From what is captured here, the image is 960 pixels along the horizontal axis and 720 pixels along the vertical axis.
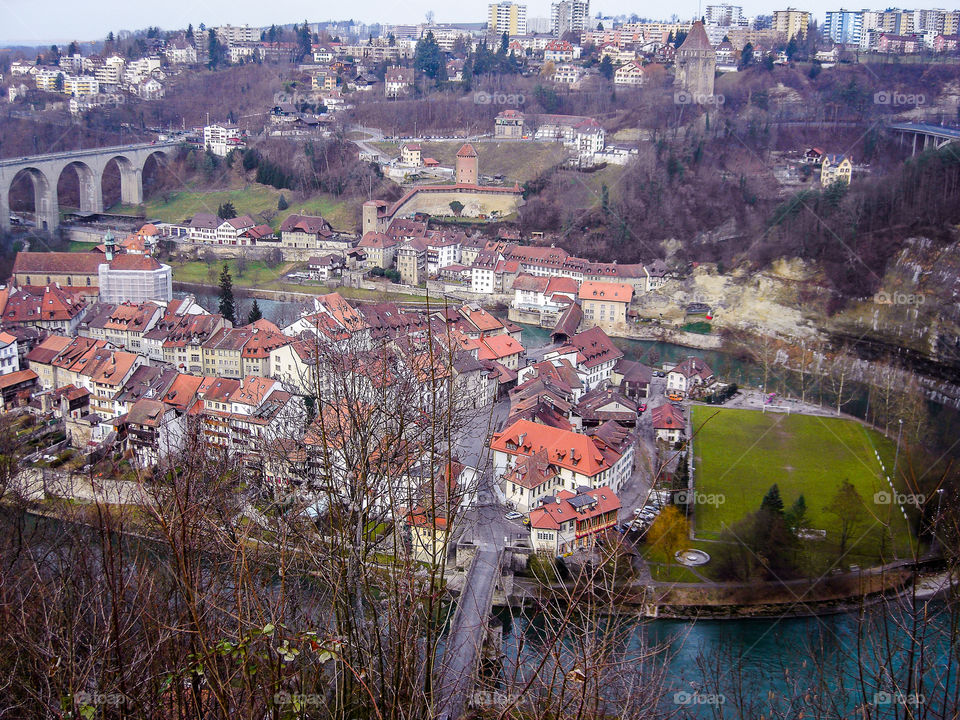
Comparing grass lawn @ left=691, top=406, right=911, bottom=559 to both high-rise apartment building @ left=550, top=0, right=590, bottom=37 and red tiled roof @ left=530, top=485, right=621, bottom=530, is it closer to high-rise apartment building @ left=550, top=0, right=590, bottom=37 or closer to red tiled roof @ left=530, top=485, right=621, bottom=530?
red tiled roof @ left=530, top=485, right=621, bottom=530

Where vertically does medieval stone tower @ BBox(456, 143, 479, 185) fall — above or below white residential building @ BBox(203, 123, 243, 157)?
below

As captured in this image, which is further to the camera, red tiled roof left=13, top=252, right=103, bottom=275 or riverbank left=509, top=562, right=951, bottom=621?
red tiled roof left=13, top=252, right=103, bottom=275

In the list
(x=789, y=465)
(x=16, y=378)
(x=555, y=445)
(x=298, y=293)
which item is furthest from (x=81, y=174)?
(x=789, y=465)

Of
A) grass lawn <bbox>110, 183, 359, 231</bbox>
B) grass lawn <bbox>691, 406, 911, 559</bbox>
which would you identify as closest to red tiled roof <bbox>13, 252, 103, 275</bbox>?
grass lawn <bbox>110, 183, 359, 231</bbox>

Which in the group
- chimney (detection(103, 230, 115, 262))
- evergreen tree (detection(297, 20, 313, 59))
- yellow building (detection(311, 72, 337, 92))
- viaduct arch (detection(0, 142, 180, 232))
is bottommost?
chimney (detection(103, 230, 115, 262))

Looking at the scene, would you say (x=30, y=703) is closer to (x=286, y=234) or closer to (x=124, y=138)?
(x=286, y=234)
